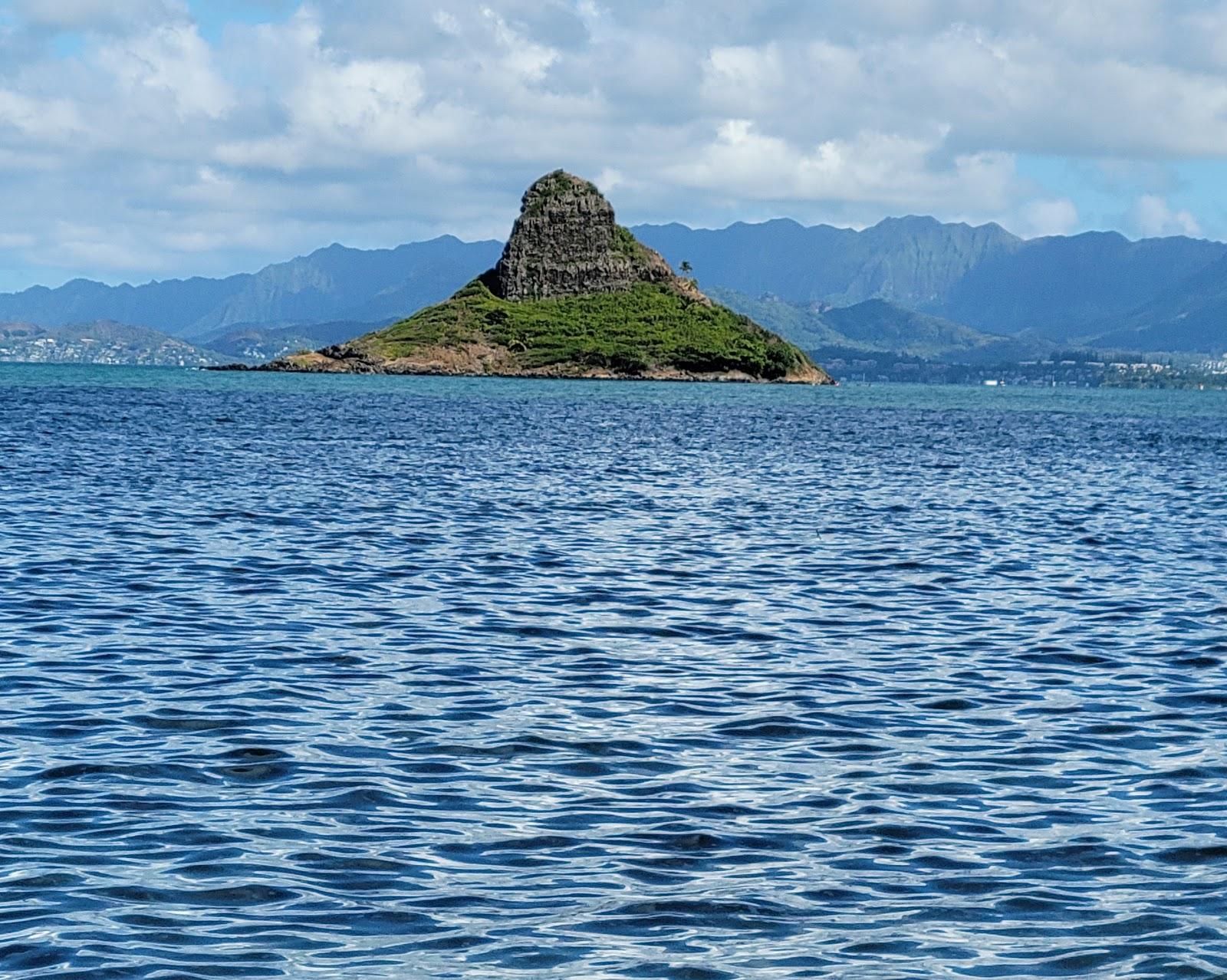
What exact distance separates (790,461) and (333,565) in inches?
1966

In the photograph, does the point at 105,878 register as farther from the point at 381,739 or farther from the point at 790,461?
the point at 790,461

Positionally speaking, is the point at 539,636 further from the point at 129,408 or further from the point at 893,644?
the point at 129,408

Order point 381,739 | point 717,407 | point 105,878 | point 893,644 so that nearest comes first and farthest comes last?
1. point 105,878
2. point 381,739
3. point 893,644
4. point 717,407

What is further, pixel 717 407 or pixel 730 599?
pixel 717 407

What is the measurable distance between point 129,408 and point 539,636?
107527mm

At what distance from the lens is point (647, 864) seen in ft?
51.2

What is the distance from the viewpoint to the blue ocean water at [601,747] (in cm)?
1376

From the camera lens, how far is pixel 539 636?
93.9 feet

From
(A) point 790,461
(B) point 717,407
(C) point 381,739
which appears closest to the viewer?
(C) point 381,739

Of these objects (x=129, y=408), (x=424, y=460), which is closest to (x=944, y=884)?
(x=424, y=460)

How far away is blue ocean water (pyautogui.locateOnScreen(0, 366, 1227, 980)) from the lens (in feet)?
45.1

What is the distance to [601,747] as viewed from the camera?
20.4m

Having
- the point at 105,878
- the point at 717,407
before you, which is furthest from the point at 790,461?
the point at 717,407

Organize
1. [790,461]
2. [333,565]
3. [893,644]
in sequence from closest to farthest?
1. [893,644]
2. [333,565]
3. [790,461]
